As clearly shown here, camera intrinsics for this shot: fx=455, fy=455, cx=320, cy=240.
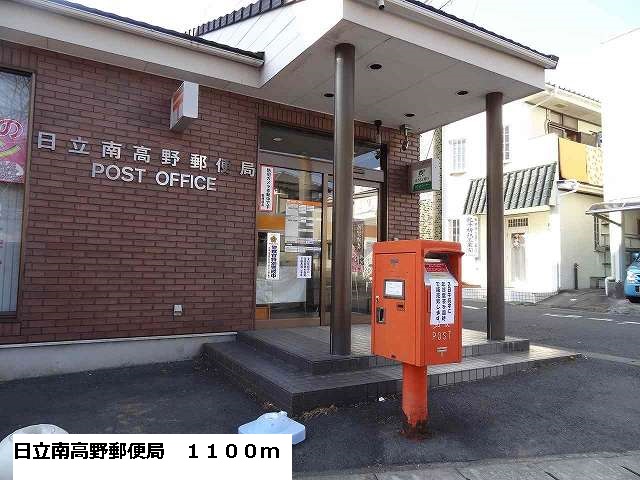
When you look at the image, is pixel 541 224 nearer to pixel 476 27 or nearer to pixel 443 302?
pixel 476 27

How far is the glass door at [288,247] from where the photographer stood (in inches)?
280

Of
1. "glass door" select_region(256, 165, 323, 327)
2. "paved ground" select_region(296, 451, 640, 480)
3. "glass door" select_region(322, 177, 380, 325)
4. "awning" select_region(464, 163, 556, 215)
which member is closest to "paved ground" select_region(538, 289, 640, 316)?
"awning" select_region(464, 163, 556, 215)

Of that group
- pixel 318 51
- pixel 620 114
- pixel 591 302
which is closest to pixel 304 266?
pixel 318 51

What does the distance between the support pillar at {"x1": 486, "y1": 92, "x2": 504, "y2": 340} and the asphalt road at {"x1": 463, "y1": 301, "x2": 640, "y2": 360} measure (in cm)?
206

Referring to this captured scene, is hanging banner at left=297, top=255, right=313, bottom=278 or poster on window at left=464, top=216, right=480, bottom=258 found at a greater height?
poster on window at left=464, top=216, right=480, bottom=258

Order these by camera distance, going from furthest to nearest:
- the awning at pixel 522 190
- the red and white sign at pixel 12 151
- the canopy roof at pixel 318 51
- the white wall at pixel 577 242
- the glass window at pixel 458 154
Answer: the glass window at pixel 458 154 < the white wall at pixel 577 242 < the awning at pixel 522 190 < the red and white sign at pixel 12 151 < the canopy roof at pixel 318 51

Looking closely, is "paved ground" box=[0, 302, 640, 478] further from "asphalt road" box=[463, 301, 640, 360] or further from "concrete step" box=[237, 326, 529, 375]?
"asphalt road" box=[463, 301, 640, 360]

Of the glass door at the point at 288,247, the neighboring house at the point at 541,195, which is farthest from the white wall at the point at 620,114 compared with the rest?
the glass door at the point at 288,247

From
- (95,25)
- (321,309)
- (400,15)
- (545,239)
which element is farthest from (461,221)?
(95,25)

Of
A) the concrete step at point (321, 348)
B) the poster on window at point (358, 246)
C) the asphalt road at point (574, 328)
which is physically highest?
the poster on window at point (358, 246)

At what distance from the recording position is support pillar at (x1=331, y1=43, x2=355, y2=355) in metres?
5.22

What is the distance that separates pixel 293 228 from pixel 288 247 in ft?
1.04

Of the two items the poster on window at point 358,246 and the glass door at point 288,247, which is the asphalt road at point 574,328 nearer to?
the poster on window at point 358,246

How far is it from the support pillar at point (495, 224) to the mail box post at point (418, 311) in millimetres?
2951
